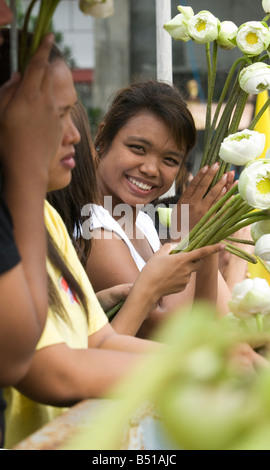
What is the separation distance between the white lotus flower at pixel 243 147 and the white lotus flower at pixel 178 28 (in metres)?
0.32

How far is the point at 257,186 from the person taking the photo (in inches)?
38.0

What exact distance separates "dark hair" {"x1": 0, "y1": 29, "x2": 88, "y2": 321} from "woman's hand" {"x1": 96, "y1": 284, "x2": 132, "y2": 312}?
35 cm

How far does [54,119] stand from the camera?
572mm

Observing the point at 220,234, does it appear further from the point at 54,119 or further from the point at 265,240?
the point at 54,119

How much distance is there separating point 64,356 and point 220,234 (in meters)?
0.48

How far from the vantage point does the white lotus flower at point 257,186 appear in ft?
3.16

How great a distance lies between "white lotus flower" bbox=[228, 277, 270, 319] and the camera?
0.75 meters

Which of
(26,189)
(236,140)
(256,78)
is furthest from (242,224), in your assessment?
(26,189)

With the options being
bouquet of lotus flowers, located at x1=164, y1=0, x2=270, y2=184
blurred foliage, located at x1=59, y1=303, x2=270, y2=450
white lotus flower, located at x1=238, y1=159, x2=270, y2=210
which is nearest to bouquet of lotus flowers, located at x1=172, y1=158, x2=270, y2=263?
white lotus flower, located at x1=238, y1=159, x2=270, y2=210

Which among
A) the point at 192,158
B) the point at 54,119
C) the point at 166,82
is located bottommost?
the point at 192,158

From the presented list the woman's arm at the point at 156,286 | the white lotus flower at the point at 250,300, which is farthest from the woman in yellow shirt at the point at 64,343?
the woman's arm at the point at 156,286

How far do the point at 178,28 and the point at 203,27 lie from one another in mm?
71

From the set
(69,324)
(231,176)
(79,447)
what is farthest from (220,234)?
(79,447)

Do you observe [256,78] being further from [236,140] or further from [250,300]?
[250,300]
